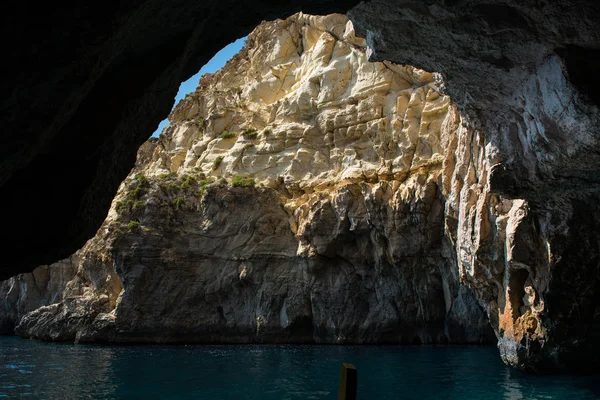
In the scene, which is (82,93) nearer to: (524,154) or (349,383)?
(349,383)

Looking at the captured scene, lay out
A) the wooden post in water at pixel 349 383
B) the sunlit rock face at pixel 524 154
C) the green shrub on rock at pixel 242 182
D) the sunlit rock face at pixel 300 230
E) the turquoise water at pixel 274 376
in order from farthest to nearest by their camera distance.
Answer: the green shrub on rock at pixel 242 182, the sunlit rock face at pixel 300 230, the turquoise water at pixel 274 376, the sunlit rock face at pixel 524 154, the wooden post in water at pixel 349 383

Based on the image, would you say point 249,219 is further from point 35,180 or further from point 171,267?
point 35,180

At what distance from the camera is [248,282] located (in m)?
39.7

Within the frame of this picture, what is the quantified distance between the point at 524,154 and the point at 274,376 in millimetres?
12217

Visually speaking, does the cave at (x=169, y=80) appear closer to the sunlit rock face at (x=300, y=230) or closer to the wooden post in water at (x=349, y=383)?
the wooden post in water at (x=349, y=383)

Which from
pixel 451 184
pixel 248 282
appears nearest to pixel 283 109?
pixel 248 282

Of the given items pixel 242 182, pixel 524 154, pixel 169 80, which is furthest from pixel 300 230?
pixel 169 80

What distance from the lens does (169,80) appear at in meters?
7.30

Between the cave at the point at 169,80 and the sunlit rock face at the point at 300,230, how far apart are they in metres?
17.2

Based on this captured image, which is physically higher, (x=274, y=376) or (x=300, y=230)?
(x=300, y=230)

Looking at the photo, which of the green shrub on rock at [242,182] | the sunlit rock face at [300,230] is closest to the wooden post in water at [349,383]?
the sunlit rock face at [300,230]

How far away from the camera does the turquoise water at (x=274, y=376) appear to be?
16.1 m

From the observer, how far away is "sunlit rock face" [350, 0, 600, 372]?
9172mm

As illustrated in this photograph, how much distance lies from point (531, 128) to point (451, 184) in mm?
13780
